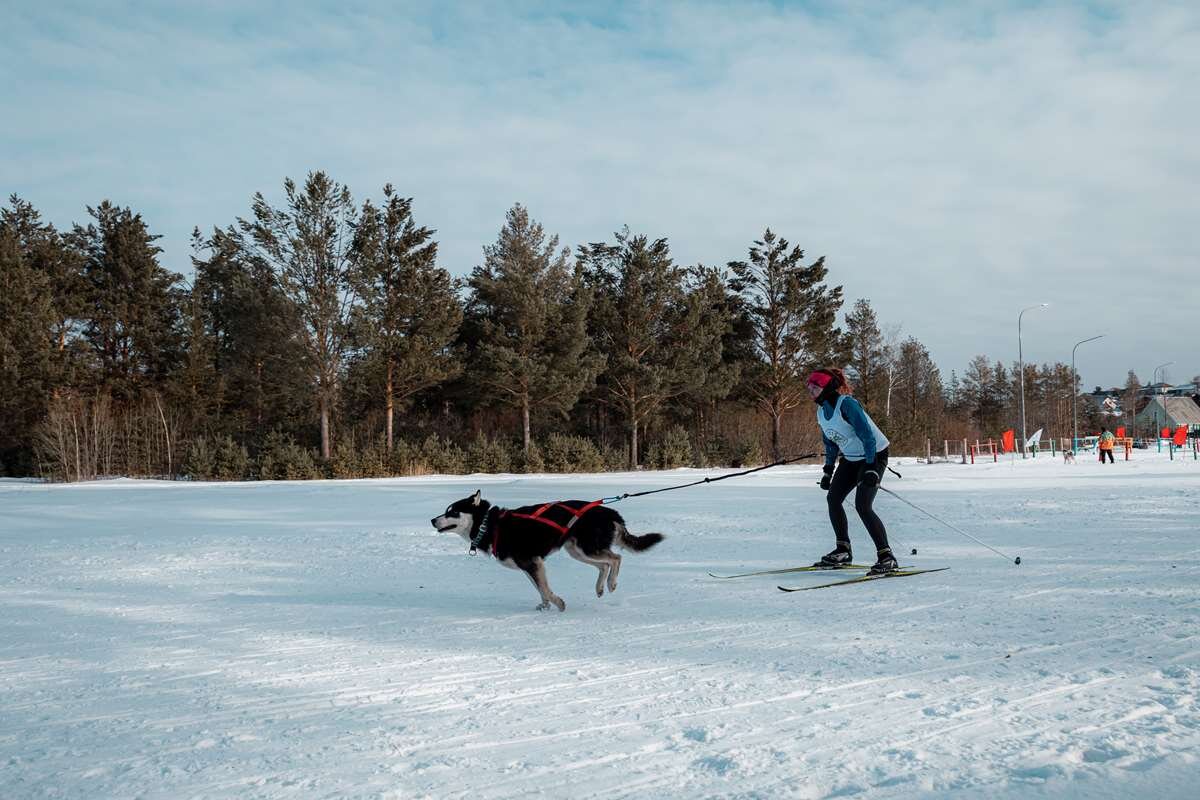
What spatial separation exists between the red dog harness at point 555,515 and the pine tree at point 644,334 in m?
29.8

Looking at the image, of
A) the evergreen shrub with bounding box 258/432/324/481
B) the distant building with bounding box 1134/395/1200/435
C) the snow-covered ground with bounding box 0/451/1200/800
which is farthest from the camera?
the distant building with bounding box 1134/395/1200/435

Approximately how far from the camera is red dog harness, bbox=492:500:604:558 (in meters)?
7.02

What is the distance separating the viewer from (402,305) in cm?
3244

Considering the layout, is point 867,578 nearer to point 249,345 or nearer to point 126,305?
point 249,345

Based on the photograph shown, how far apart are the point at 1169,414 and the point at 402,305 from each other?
3988 inches

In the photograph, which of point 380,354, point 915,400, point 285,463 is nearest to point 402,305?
point 380,354

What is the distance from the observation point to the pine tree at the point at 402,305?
3181 cm

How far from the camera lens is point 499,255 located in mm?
36750

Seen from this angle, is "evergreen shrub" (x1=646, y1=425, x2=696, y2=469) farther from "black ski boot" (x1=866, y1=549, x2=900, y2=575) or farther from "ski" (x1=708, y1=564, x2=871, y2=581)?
"black ski boot" (x1=866, y1=549, x2=900, y2=575)

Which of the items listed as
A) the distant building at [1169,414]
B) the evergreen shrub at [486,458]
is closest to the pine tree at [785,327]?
the evergreen shrub at [486,458]

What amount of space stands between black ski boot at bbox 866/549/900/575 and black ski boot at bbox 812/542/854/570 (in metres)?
0.36

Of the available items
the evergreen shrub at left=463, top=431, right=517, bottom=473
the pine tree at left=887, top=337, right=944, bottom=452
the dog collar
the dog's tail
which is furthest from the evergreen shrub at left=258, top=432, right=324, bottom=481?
the pine tree at left=887, top=337, right=944, bottom=452

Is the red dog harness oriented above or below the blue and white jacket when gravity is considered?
below

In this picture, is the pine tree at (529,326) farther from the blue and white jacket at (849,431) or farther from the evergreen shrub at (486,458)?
the blue and white jacket at (849,431)
